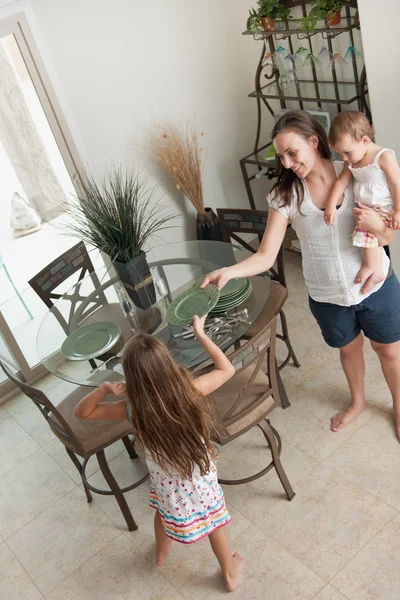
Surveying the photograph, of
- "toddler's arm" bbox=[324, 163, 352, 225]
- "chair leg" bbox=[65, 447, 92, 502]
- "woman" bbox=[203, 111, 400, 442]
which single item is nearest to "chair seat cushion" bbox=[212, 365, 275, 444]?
"woman" bbox=[203, 111, 400, 442]

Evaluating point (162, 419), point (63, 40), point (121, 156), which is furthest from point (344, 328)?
point (63, 40)

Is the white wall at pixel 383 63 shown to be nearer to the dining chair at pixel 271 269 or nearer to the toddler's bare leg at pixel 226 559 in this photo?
the dining chair at pixel 271 269

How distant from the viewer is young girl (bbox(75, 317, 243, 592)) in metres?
2.22

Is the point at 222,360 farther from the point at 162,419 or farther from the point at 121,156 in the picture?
the point at 121,156

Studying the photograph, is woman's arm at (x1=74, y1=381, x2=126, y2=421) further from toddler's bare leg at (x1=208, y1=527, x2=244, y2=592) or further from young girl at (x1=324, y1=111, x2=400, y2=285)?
young girl at (x1=324, y1=111, x2=400, y2=285)

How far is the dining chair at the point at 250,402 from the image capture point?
2.76 meters

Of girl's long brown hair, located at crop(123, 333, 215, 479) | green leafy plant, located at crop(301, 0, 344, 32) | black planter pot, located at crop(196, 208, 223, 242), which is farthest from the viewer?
black planter pot, located at crop(196, 208, 223, 242)

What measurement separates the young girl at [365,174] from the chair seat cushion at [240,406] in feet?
2.43

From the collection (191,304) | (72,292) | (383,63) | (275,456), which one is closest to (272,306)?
(191,304)

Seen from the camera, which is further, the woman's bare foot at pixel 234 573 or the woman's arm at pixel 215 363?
the woman's bare foot at pixel 234 573

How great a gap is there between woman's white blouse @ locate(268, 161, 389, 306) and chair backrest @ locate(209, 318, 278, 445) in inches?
13.7

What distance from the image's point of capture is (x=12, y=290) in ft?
14.2

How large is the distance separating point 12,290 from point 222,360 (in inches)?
91.2

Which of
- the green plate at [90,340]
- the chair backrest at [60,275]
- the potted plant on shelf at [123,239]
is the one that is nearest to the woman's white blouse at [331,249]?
the potted plant on shelf at [123,239]
